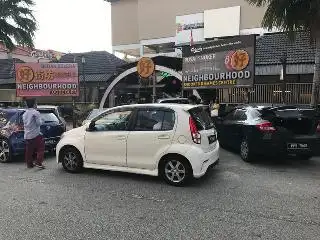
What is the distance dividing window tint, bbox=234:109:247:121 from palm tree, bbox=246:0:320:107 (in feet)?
15.2

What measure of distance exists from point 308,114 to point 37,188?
603 centimetres

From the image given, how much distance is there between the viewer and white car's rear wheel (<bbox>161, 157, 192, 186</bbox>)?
739 cm

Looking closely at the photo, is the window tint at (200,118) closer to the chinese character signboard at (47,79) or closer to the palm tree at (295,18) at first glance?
the palm tree at (295,18)

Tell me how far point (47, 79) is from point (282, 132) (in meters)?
14.1

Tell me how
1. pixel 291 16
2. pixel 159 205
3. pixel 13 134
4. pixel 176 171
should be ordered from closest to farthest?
pixel 159 205 < pixel 176 171 < pixel 13 134 < pixel 291 16

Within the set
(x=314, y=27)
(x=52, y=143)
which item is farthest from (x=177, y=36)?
(x=52, y=143)

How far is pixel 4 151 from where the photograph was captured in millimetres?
10367

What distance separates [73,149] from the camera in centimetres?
874

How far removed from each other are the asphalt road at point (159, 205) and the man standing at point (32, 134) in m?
0.46

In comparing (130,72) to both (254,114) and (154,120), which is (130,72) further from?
(154,120)

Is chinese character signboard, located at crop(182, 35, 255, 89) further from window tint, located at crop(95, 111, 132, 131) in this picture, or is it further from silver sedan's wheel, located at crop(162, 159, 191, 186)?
silver sedan's wheel, located at crop(162, 159, 191, 186)

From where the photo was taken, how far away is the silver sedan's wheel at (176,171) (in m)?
7.39

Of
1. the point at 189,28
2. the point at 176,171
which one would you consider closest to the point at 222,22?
the point at 189,28

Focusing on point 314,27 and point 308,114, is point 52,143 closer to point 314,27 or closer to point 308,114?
point 308,114
